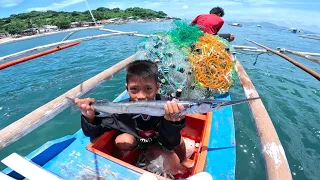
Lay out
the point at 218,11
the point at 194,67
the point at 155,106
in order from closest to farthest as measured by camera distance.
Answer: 1. the point at 155,106
2. the point at 194,67
3. the point at 218,11

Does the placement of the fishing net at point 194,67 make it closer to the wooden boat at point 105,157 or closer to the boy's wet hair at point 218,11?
the wooden boat at point 105,157

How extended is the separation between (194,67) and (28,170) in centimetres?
353

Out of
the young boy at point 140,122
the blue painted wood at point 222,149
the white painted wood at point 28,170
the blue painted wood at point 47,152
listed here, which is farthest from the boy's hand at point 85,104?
the blue painted wood at point 222,149

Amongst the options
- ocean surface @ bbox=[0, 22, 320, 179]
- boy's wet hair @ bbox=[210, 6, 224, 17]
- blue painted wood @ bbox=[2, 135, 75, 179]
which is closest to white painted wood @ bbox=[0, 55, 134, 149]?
blue painted wood @ bbox=[2, 135, 75, 179]

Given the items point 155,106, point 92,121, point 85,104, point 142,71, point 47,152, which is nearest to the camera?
point 155,106

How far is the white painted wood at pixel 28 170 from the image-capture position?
1783mm

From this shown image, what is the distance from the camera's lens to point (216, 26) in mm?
7594

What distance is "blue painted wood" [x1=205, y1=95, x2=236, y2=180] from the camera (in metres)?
2.92

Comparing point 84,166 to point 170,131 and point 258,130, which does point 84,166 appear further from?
point 258,130

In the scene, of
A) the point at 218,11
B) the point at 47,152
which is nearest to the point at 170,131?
the point at 47,152

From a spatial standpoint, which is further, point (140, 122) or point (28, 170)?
point (140, 122)

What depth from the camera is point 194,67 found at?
181 inches

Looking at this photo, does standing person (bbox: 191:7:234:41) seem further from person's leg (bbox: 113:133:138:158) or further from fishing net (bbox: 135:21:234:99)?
person's leg (bbox: 113:133:138:158)

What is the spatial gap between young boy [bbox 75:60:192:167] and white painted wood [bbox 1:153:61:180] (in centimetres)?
78
